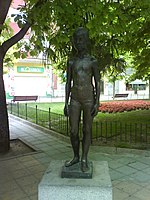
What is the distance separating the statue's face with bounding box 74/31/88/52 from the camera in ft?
10.3

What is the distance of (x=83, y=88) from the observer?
323 cm

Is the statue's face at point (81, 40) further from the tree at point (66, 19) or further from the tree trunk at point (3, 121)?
the tree trunk at point (3, 121)

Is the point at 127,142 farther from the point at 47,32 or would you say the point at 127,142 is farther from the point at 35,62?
the point at 35,62

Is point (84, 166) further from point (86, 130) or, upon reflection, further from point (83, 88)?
point (83, 88)

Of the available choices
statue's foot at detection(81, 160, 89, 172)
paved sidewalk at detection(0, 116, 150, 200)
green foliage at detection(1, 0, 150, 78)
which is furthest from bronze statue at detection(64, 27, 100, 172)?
green foliage at detection(1, 0, 150, 78)

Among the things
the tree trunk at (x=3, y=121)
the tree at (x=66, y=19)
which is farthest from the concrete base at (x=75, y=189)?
the tree trunk at (x=3, y=121)

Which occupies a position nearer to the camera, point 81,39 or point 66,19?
point 81,39

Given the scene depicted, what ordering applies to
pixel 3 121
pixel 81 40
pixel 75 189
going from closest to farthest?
pixel 75 189, pixel 81 40, pixel 3 121

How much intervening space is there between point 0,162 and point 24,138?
8.62 feet

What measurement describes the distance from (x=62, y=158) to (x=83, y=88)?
320cm

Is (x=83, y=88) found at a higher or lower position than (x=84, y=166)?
higher

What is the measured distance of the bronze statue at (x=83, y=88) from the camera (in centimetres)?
323

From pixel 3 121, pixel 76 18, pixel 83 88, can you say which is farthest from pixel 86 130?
pixel 3 121

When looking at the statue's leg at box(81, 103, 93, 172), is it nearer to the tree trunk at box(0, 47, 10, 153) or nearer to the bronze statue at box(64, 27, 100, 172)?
the bronze statue at box(64, 27, 100, 172)
